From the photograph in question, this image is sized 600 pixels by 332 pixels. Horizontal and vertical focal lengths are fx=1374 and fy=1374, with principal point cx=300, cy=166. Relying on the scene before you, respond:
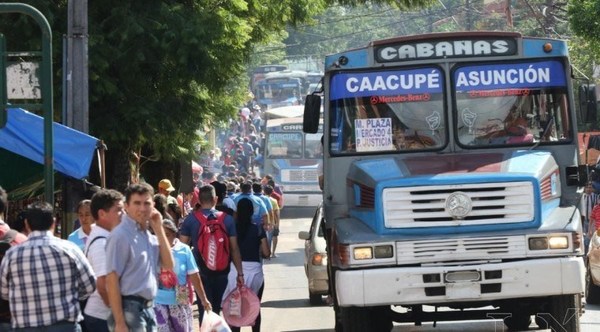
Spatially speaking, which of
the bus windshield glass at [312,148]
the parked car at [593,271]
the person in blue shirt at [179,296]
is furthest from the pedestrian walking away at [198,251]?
the bus windshield glass at [312,148]

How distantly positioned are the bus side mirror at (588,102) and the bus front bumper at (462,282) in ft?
5.77

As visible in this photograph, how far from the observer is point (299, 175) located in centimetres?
4781

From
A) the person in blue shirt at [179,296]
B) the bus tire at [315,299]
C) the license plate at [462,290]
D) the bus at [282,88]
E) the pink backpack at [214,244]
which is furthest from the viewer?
the bus at [282,88]

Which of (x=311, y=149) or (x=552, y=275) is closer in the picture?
(x=552, y=275)

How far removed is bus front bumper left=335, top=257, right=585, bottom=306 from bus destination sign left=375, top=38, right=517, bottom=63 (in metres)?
2.39

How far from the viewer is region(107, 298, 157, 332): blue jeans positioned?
372 inches

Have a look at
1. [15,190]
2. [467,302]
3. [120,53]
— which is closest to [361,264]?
[467,302]

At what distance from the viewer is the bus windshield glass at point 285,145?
→ 4909cm

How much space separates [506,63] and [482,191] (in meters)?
1.73

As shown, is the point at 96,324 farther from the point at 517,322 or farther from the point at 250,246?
the point at 517,322

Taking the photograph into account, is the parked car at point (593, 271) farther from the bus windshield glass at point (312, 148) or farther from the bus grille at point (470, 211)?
the bus windshield glass at point (312, 148)

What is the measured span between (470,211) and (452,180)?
0.33 meters

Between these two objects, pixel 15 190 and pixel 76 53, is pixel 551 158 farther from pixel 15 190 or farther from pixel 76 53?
pixel 15 190

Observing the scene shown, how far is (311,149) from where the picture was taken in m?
48.9
